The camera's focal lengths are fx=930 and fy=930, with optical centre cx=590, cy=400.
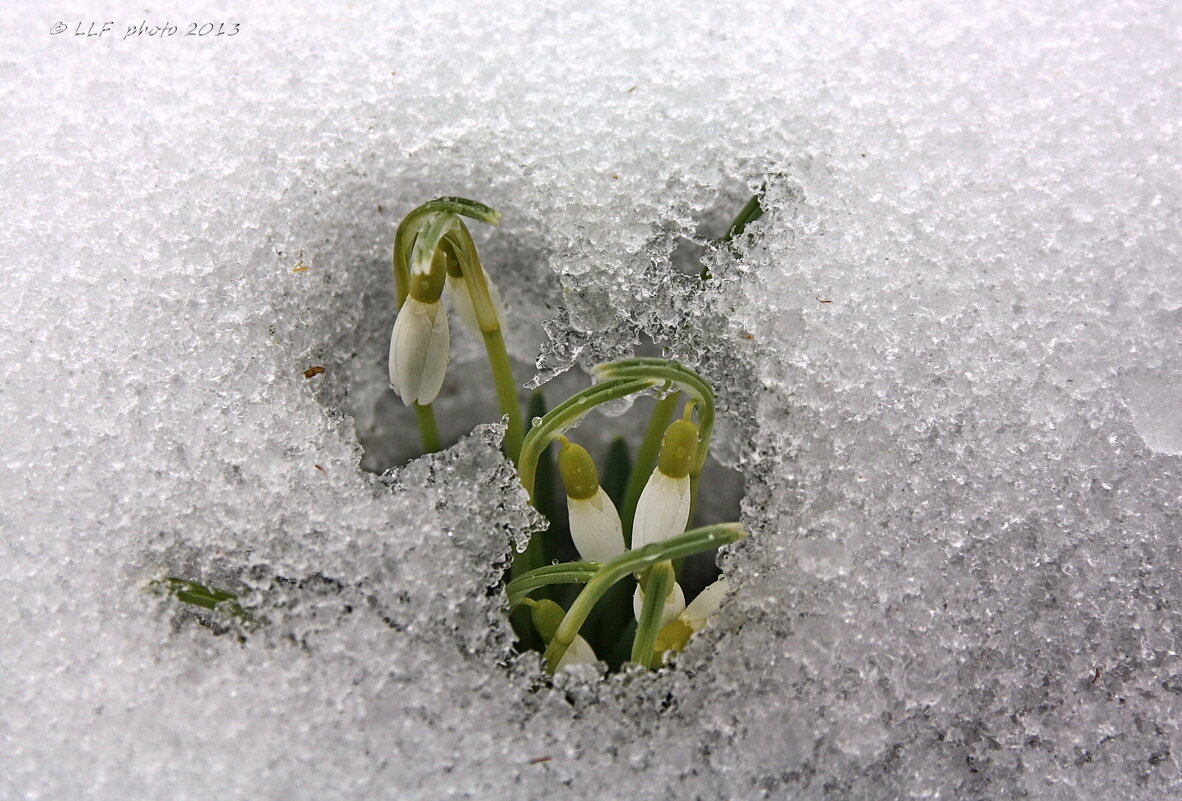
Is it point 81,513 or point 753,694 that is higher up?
point 81,513

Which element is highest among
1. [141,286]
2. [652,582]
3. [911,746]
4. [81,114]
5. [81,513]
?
[81,114]

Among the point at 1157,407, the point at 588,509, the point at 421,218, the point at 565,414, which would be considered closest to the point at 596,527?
the point at 588,509

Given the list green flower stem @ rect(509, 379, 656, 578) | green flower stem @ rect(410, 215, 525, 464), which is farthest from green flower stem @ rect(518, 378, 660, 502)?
green flower stem @ rect(410, 215, 525, 464)

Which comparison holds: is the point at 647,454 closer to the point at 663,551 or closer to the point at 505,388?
the point at 505,388

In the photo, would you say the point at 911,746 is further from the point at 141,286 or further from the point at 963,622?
the point at 141,286

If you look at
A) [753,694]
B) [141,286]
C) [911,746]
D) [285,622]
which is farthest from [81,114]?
[911,746]

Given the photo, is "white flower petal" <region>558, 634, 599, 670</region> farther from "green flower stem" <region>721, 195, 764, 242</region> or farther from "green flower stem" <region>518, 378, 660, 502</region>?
"green flower stem" <region>721, 195, 764, 242</region>

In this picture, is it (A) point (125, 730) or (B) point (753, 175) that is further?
(B) point (753, 175)

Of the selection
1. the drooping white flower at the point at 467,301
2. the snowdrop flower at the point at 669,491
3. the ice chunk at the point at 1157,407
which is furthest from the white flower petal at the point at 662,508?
the ice chunk at the point at 1157,407
